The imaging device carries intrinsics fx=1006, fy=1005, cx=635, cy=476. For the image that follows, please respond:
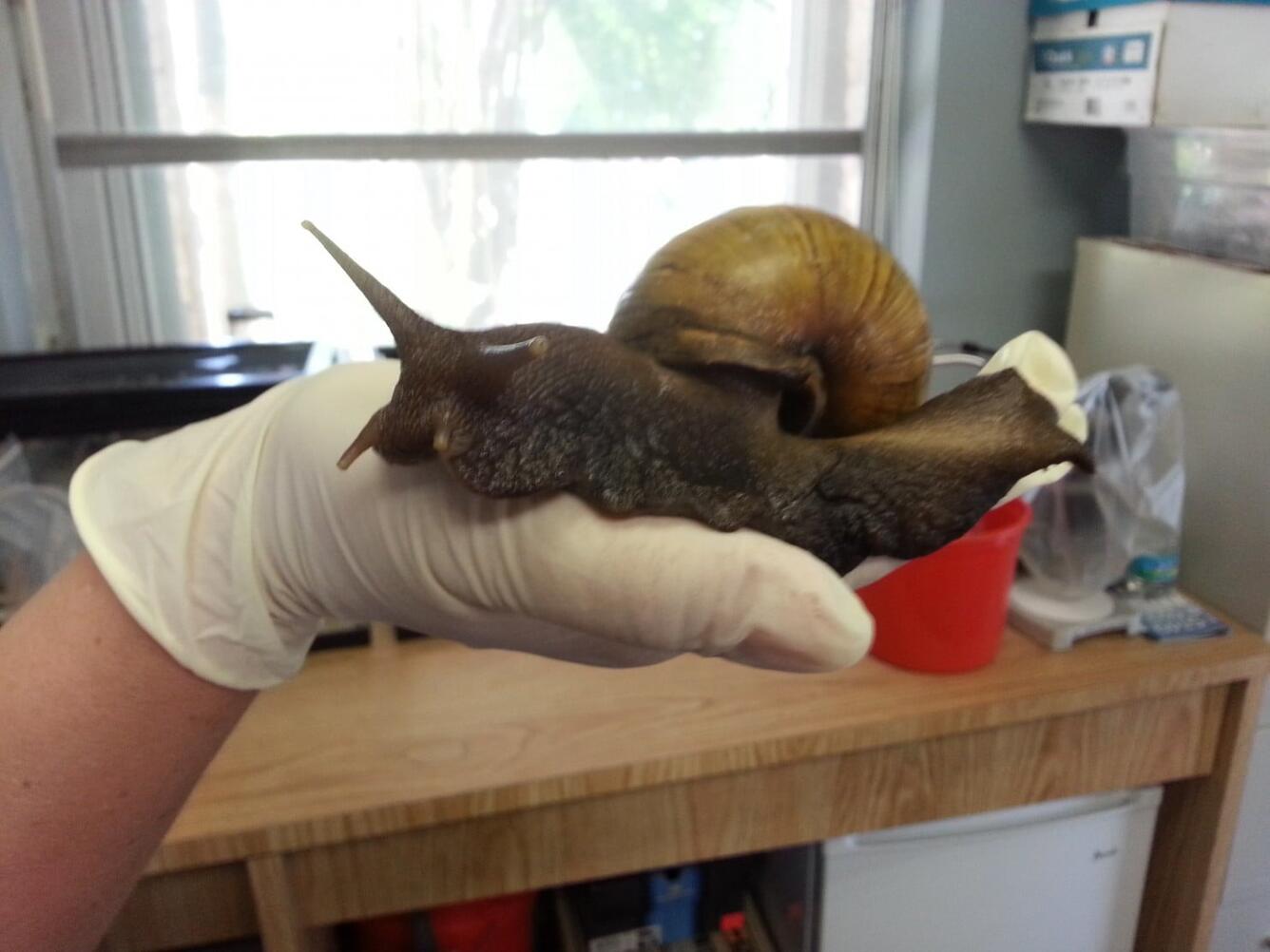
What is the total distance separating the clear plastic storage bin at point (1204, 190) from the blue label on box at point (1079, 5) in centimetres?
15

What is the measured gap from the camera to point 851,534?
1.83 feet

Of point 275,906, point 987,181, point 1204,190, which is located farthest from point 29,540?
point 1204,190

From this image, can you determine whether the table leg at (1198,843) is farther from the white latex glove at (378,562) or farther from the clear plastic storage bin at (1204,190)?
the white latex glove at (378,562)

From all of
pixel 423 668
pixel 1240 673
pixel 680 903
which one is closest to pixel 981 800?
pixel 1240 673

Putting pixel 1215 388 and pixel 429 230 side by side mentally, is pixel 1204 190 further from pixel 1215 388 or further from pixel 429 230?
pixel 429 230

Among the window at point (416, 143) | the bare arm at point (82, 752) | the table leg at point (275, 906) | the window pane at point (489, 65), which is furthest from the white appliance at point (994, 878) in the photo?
the window pane at point (489, 65)

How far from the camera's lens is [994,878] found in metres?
1.17

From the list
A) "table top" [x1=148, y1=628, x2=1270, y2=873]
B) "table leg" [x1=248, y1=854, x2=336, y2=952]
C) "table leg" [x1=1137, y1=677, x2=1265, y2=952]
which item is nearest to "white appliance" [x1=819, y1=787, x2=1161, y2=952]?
"table leg" [x1=1137, y1=677, x2=1265, y2=952]

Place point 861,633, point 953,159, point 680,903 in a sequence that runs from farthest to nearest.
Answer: point 953,159 < point 680,903 < point 861,633

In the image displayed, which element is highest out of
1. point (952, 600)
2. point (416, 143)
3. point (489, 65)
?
point (489, 65)

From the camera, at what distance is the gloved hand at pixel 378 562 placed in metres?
0.48

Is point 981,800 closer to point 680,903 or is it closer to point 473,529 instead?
point 680,903

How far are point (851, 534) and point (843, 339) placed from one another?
112 mm

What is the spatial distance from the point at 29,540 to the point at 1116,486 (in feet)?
3.82
